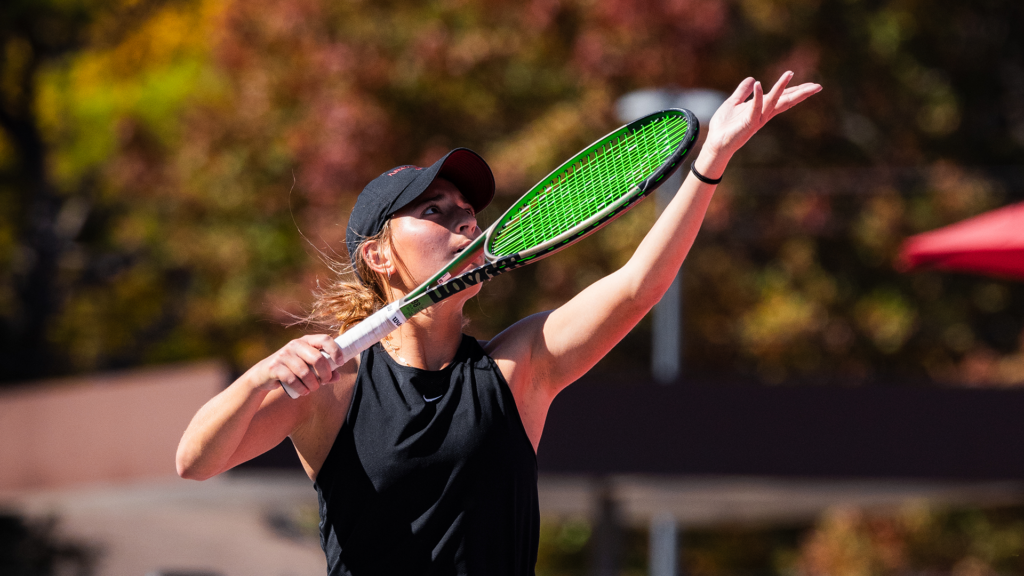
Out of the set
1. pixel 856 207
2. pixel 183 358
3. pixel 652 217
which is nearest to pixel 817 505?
pixel 652 217

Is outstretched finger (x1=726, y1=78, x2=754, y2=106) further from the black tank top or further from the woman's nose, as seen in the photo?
the black tank top

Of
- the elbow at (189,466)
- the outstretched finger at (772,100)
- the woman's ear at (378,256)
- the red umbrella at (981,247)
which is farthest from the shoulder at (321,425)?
Result: the red umbrella at (981,247)

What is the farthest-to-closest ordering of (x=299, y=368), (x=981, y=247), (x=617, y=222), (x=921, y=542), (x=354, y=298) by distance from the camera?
1. (x=921, y=542)
2. (x=617, y=222)
3. (x=981, y=247)
4. (x=354, y=298)
5. (x=299, y=368)

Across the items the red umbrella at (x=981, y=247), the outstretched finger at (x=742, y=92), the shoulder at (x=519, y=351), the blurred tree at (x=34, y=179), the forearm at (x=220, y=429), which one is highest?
the blurred tree at (x=34, y=179)

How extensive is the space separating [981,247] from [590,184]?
15.3 feet

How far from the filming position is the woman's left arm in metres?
2.96

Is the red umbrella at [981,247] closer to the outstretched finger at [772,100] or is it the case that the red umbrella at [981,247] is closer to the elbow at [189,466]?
the outstretched finger at [772,100]

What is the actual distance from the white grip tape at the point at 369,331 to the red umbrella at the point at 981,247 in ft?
16.9

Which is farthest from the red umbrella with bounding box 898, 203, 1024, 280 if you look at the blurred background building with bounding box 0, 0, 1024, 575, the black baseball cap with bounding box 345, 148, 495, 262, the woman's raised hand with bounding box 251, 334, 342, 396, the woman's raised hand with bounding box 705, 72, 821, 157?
the woman's raised hand with bounding box 251, 334, 342, 396

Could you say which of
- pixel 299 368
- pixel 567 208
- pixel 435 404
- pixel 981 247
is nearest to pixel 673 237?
pixel 567 208

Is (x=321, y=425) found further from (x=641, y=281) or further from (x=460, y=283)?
(x=641, y=281)

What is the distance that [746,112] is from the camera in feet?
9.82

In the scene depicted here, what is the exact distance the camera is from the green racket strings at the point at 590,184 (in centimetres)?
321

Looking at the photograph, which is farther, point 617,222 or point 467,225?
point 617,222
